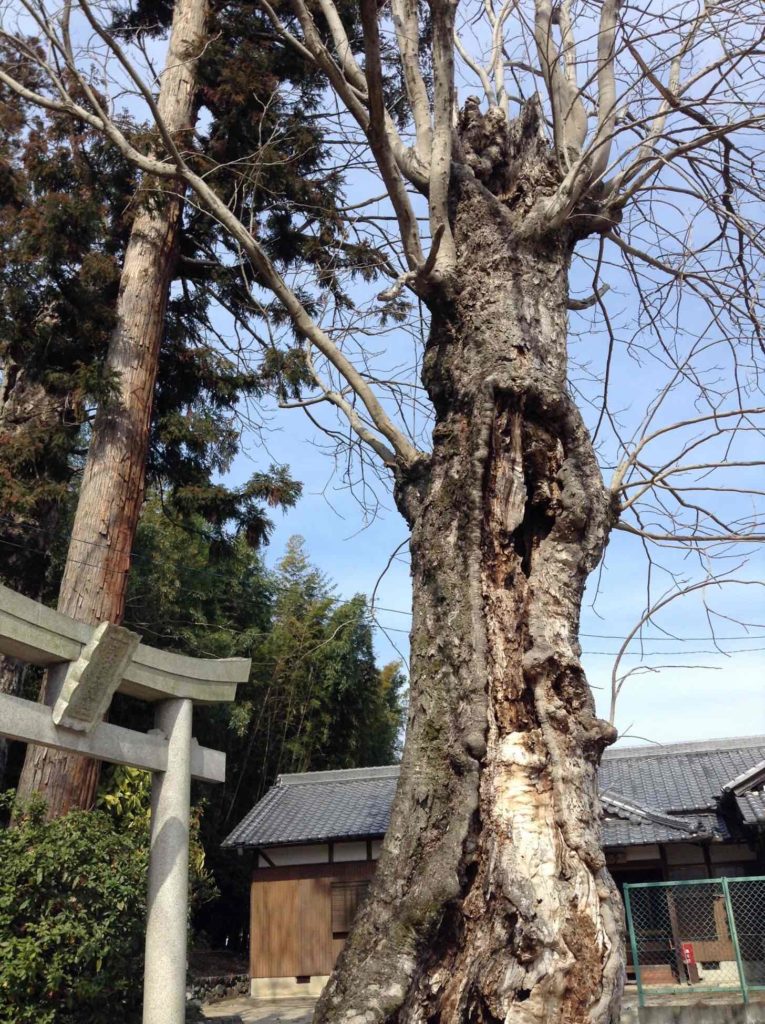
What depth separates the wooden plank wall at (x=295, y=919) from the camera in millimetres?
13180

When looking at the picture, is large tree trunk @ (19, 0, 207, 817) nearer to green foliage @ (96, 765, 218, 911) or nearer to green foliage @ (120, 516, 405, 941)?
green foliage @ (96, 765, 218, 911)

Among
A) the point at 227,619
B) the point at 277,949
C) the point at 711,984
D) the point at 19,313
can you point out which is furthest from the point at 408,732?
the point at 227,619

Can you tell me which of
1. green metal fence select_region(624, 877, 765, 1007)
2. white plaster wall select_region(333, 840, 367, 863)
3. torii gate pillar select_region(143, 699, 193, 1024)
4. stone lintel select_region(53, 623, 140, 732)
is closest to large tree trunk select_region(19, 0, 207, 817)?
torii gate pillar select_region(143, 699, 193, 1024)

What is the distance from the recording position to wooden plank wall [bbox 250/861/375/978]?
1318cm

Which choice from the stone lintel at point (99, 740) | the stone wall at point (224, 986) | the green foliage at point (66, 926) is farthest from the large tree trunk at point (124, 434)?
the stone wall at point (224, 986)

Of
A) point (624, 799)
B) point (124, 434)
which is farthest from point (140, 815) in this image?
point (624, 799)

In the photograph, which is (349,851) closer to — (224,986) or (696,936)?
(224,986)

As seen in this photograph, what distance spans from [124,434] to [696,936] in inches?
374

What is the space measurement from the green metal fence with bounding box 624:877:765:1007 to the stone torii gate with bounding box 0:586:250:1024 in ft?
24.4

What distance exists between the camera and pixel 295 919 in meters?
13.5

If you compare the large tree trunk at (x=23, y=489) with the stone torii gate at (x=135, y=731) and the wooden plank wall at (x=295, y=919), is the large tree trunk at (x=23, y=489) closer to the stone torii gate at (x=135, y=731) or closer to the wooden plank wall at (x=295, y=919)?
the stone torii gate at (x=135, y=731)

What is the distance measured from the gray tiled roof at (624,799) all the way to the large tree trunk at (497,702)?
31.3 ft

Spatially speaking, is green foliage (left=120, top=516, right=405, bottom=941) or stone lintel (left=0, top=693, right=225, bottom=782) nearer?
stone lintel (left=0, top=693, right=225, bottom=782)

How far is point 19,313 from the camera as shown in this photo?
7.77 metres
